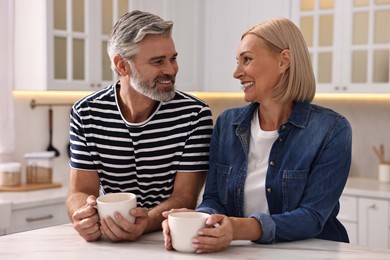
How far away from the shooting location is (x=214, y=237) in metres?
1.42

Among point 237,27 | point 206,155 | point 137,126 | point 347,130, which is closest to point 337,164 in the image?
point 347,130

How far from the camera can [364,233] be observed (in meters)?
3.61

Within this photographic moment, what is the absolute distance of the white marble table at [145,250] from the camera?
140 centimetres

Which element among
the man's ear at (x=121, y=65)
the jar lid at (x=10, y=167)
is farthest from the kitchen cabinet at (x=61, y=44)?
the man's ear at (x=121, y=65)

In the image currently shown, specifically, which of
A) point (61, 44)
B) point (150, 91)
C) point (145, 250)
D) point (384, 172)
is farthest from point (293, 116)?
point (384, 172)

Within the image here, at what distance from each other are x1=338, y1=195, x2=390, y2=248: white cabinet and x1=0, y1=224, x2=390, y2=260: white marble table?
206 centimetres

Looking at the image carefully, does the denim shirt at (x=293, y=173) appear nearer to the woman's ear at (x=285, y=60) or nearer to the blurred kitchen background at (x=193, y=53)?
the woman's ear at (x=285, y=60)

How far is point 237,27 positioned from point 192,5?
1.29 feet

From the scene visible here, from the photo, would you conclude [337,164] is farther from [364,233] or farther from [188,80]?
[188,80]

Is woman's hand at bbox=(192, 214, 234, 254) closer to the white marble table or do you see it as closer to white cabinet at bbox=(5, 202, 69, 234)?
the white marble table

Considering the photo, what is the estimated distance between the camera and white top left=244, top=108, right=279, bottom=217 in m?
1.76

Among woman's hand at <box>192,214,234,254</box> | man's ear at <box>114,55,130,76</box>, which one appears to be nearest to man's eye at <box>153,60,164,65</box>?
man's ear at <box>114,55,130,76</box>

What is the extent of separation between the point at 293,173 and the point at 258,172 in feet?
0.38

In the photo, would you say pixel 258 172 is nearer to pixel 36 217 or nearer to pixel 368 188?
pixel 36 217
